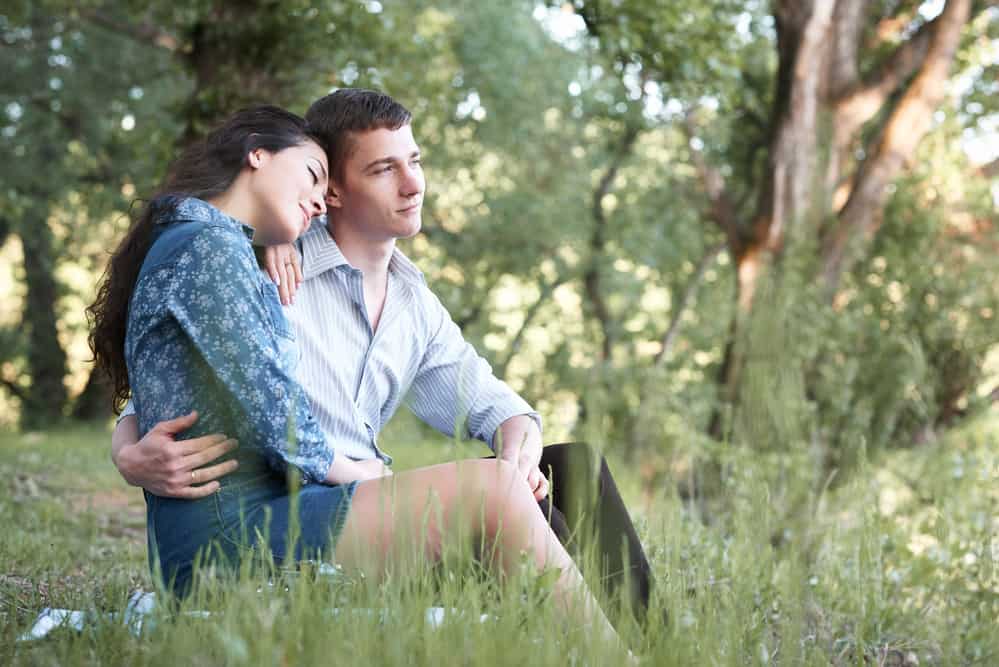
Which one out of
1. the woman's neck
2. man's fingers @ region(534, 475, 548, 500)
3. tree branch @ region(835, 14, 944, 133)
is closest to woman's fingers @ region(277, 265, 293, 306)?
the woman's neck

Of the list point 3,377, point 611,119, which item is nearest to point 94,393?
point 3,377

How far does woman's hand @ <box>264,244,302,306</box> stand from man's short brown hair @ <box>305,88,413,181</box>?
0.38 metres

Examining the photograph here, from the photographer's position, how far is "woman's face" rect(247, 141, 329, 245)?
9.16 ft

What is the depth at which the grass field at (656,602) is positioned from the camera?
6.38 ft

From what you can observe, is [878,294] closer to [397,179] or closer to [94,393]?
[397,179]

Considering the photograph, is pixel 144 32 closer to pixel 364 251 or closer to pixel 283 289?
pixel 364 251

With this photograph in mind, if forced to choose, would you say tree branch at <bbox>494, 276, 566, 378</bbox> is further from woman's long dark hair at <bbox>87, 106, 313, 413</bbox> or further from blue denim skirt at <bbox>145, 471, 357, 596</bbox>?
blue denim skirt at <bbox>145, 471, 357, 596</bbox>

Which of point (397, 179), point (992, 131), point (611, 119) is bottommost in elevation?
point (397, 179)

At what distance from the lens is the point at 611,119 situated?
18.2 metres

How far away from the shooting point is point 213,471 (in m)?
2.47

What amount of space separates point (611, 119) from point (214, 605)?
55.3ft

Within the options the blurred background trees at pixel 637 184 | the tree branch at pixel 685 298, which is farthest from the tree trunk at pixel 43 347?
the tree branch at pixel 685 298

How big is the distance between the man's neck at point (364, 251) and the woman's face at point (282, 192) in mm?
Answer: 404

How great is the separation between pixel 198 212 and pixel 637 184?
18.0 metres
